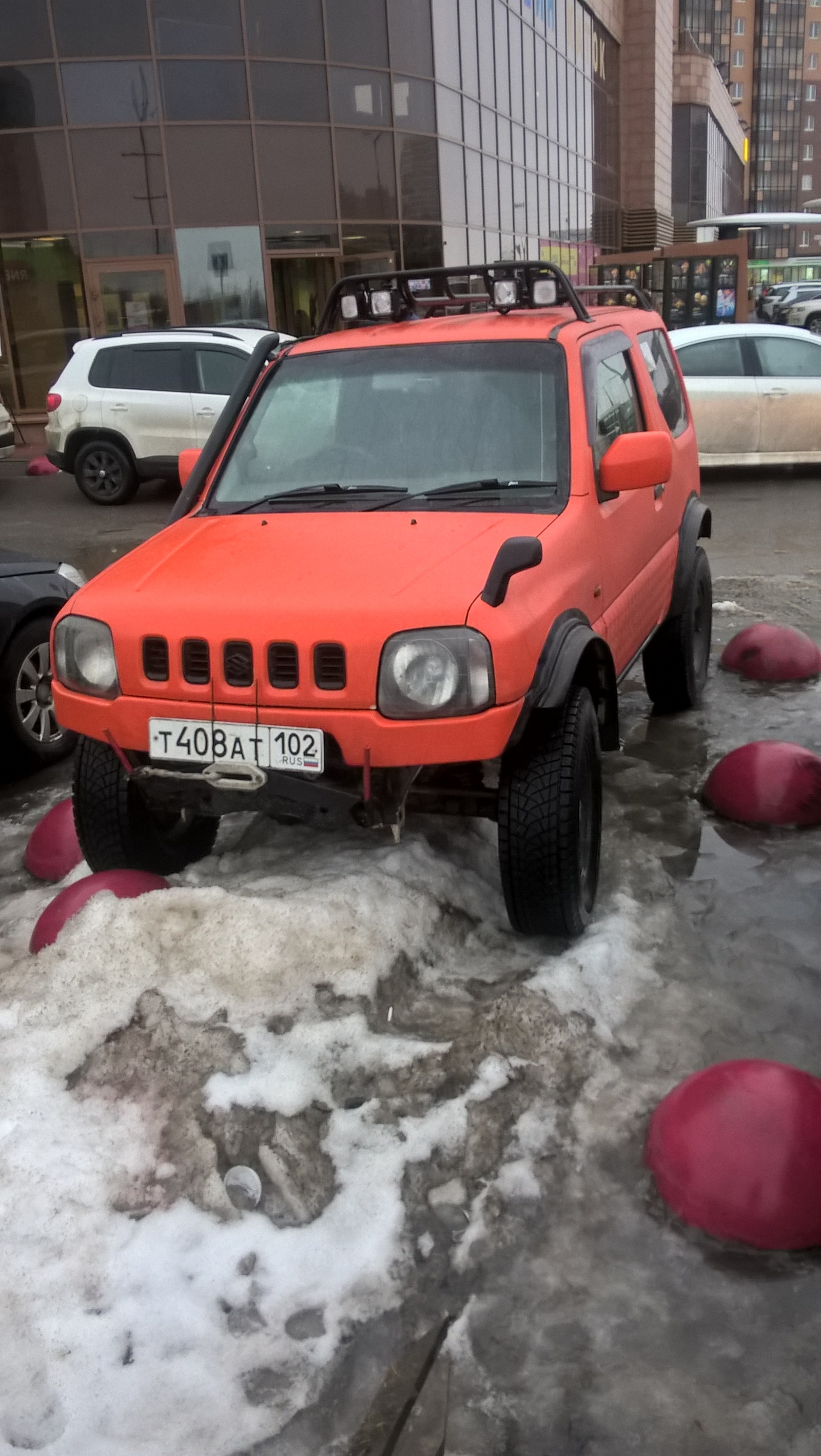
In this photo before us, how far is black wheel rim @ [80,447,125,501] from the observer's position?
1346 centimetres

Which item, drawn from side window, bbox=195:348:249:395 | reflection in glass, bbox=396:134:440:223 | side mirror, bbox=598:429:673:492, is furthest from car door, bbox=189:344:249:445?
reflection in glass, bbox=396:134:440:223

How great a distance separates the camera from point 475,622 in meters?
3.26

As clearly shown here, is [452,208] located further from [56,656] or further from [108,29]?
[56,656]

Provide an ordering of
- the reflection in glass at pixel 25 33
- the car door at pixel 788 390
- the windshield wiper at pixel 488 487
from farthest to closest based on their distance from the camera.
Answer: the reflection in glass at pixel 25 33
the car door at pixel 788 390
the windshield wiper at pixel 488 487

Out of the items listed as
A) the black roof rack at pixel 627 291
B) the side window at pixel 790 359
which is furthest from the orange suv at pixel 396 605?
the side window at pixel 790 359

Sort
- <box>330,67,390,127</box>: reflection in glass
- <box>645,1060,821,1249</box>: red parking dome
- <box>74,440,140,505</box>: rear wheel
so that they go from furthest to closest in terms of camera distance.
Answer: <box>330,67,390,127</box>: reflection in glass < <box>74,440,140,505</box>: rear wheel < <box>645,1060,821,1249</box>: red parking dome

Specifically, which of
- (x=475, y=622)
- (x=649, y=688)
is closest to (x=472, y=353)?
(x=475, y=622)

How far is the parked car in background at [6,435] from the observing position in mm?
14828

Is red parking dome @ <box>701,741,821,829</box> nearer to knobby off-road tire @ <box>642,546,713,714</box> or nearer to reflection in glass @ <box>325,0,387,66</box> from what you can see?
knobby off-road tire @ <box>642,546,713,714</box>

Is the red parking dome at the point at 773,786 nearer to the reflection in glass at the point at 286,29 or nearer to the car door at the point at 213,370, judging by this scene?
the car door at the point at 213,370

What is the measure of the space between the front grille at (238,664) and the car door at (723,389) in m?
9.65

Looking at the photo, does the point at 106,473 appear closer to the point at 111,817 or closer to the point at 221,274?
the point at 221,274

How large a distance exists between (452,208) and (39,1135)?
23.9 m

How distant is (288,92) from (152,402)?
10445mm
